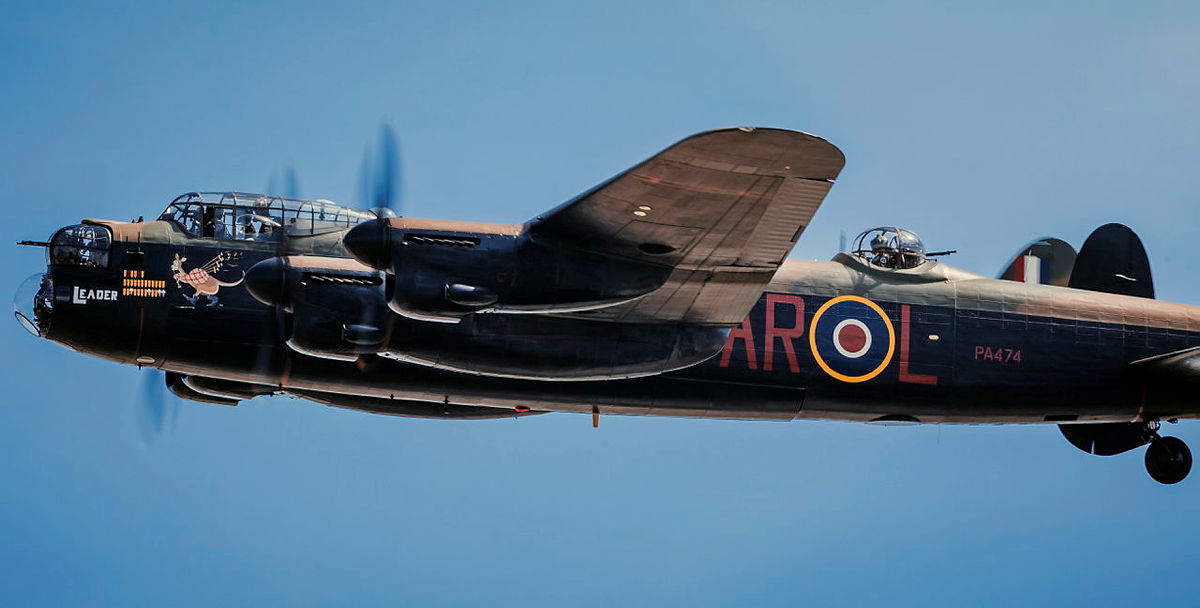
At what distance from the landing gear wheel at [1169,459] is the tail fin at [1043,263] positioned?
2892mm

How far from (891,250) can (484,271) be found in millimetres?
6090

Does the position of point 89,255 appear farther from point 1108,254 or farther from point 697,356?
point 1108,254

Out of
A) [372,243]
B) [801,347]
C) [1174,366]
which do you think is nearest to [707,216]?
[372,243]

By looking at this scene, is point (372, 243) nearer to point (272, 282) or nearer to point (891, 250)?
point (272, 282)

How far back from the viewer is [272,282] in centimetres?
1559

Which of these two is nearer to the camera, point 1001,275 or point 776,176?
point 776,176

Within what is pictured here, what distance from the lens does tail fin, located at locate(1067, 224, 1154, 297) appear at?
821 inches

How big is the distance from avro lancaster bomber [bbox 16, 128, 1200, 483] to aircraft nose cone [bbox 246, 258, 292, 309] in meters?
0.02

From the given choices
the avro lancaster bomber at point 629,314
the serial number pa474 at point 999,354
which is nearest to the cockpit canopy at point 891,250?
the avro lancaster bomber at point 629,314

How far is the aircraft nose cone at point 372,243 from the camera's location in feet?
48.7

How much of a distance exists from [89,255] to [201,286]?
1.27 metres

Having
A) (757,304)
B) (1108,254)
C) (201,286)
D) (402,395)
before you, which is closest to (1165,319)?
(1108,254)

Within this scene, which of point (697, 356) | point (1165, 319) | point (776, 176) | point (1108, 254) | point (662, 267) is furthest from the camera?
point (1108, 254)

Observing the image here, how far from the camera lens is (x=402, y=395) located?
17.7 metres
